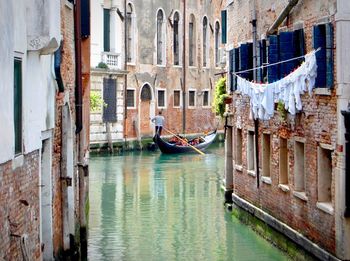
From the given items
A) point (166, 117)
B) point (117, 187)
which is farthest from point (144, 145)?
point (117, 187)

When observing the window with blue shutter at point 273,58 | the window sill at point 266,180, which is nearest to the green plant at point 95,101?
the window sill at point 266,180

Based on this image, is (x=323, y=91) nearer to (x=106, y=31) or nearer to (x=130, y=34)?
(x=106, y=31)

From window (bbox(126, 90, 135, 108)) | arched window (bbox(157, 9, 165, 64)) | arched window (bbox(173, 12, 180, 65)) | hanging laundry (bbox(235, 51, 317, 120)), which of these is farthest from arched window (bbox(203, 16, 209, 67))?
hanging laundry (bbox(235, 51, 317, 120))

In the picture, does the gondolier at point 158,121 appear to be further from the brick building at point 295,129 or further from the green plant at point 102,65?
the brick building at point 295,129

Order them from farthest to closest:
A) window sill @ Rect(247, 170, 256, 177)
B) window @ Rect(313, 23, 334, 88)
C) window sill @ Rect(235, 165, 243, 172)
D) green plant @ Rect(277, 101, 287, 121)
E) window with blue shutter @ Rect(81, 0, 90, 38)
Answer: window sill @ Rect(235, 165, 243, 172), window sill @ Rect(247, 170, 256, 177), window with blue shutter @ Rect(81, 0, 90, 38), green plant @ Rect(277, 101, 287, 121), window @ Rect(313, 23, 334, 88)

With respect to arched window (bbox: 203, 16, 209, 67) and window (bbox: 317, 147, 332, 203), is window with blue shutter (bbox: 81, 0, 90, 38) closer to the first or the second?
window (bbox: 317, 147, 332, 203)

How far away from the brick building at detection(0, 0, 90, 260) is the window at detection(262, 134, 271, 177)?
115 inches

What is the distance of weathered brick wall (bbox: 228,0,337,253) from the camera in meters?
8.56

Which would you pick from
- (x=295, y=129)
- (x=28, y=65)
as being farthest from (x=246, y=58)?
(x=28, y=65)

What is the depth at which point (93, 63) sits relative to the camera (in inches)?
1004

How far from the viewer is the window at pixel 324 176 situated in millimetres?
8797

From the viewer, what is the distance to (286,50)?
387 inches

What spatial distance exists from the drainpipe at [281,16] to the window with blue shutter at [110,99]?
16589 millimetres

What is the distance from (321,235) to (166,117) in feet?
74.6
